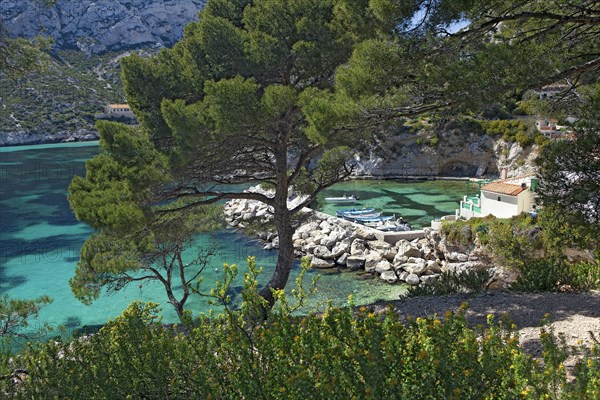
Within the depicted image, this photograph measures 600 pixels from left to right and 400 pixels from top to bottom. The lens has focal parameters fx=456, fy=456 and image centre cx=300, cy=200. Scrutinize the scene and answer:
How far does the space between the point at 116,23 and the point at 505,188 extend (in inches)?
4202

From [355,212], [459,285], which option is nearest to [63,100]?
A: [355,212]

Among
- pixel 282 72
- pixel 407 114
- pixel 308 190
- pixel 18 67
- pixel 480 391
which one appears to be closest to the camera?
pixel 480 391

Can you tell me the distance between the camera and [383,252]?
18719mm

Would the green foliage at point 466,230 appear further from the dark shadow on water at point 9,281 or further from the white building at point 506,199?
the dark shadow on water at point 9,281

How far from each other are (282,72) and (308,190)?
3.18 m

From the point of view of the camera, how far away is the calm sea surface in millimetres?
15227

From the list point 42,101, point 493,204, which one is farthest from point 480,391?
point 42,101

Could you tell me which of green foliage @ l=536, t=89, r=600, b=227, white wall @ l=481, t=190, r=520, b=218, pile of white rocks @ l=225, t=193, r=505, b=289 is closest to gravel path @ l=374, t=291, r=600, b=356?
green foliage @ l=536, t=89, r=600, b=227

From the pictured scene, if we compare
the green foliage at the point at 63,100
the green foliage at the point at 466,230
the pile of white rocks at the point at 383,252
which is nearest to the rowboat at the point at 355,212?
the pile of white rocks at the point at 383,252

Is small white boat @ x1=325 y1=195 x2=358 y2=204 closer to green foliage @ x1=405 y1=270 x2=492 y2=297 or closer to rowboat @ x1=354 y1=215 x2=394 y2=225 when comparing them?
rowboat @ x1=354 y1=215 x2=394 y2=225

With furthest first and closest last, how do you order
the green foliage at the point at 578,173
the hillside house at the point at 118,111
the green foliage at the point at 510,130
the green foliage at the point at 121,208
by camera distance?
the hillside house at the point at 118,111
the green foliage at the point at 510,130
the green foliage at the point at 121,208
the green foliage at the point at 578,173

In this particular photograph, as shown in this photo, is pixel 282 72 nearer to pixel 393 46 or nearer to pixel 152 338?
pixel 393 46

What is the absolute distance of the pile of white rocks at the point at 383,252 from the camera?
16594mm

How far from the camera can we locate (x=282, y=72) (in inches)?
338
